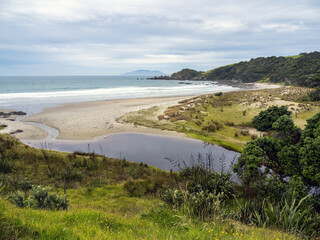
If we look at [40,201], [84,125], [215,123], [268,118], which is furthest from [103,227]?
[268,118]

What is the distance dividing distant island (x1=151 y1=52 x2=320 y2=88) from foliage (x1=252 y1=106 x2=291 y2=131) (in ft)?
158

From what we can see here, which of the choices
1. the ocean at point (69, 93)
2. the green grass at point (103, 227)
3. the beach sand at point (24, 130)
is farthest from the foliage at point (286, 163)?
the ocean at point (69, 93)

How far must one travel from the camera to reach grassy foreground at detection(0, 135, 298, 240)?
355 cm

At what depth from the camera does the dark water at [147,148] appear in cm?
1477

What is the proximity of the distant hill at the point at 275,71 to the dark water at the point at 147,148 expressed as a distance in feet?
196

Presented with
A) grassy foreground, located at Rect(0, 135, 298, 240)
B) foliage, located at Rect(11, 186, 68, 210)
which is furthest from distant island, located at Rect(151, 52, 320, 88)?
foliage, located at Rect(11, 186, 68, 210)

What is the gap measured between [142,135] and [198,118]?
967 cm

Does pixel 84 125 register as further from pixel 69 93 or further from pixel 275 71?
pixel 275 71

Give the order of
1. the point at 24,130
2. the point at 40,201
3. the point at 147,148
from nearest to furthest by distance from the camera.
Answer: the point at 40,201
the point at 147,148
the point at 24,130

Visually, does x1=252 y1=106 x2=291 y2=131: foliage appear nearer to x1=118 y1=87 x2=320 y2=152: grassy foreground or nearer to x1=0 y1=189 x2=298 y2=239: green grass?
x1=118 y1=87 x2=320 y2=152: grassy foreground

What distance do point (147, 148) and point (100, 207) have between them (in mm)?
9723

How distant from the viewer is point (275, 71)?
379ft

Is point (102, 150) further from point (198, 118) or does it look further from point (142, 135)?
point (198, 118)

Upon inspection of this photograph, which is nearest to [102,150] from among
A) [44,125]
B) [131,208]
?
[131,208]
